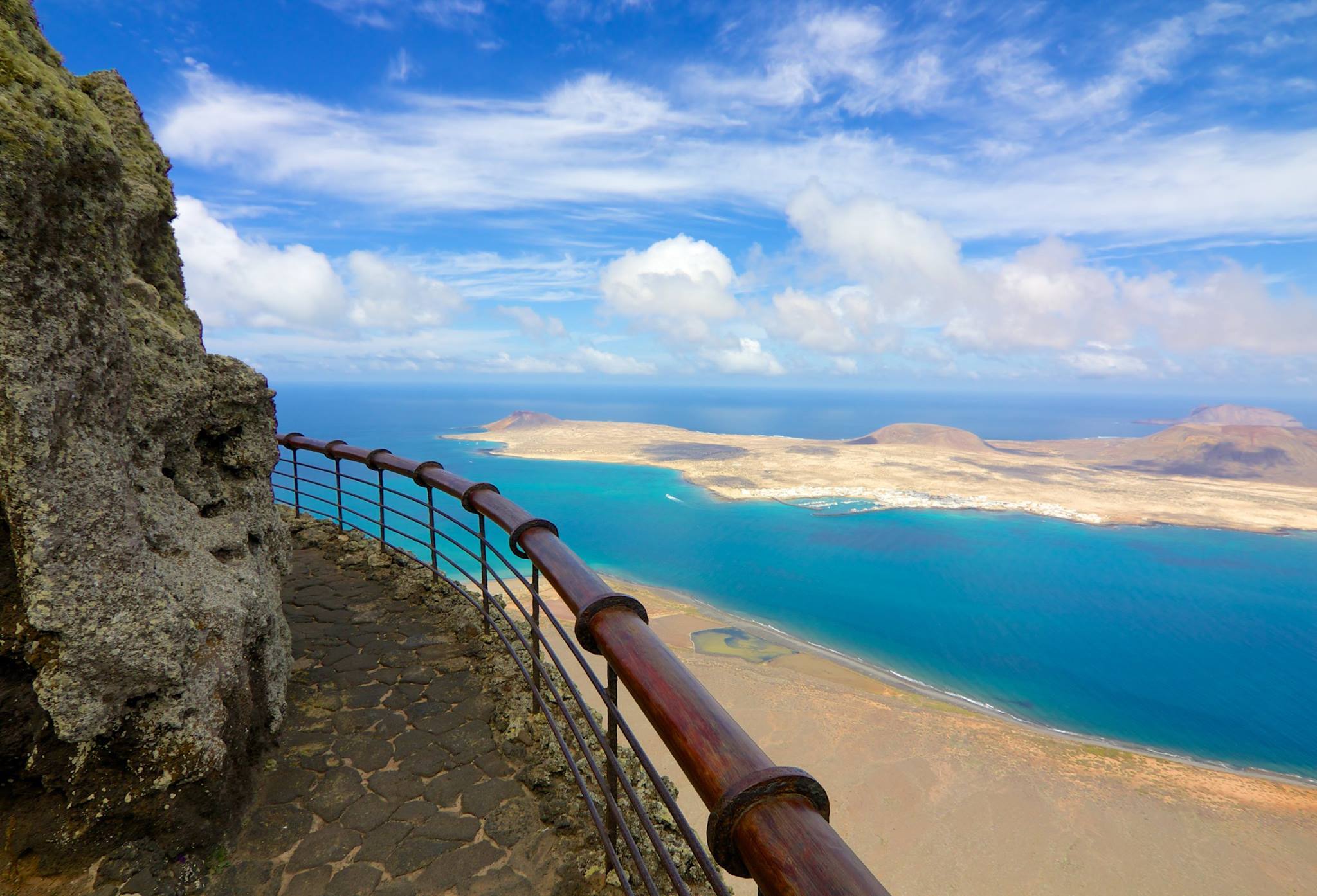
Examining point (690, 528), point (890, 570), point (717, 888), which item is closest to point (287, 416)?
point (690, 528)

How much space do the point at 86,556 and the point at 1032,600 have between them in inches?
2188

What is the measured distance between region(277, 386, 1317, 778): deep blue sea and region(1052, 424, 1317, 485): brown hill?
148ft

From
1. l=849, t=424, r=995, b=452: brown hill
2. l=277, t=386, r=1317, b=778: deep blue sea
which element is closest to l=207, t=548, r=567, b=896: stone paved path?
l=277, t=386, r=1317, b=778: deep blue sea

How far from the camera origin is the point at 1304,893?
1841 centimetres

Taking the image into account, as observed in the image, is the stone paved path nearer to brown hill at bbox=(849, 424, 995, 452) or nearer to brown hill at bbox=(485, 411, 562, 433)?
brown hill at bbox=(849, 424, 995, 452)

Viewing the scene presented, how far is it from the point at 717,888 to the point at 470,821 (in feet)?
6.97

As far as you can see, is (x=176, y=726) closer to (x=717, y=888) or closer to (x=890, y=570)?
(x=717, y=888)

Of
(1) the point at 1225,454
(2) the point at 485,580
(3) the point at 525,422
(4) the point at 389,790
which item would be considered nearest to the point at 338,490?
(2) the point at 485,580

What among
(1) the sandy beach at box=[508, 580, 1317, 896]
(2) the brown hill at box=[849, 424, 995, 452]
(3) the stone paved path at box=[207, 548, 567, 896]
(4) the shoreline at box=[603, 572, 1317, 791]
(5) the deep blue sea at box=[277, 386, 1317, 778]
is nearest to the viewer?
(3) the stone paved path at box=[207, 548, 567, 896]

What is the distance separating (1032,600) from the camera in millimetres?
46938

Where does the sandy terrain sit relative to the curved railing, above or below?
below

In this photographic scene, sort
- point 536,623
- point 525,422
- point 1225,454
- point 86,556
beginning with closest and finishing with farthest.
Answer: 1. point 86,556
2. point 536,623
3. point 1225,454
4. point 525,422

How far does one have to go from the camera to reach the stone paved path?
8.51ft

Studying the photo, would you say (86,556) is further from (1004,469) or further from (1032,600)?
(1004,469)
